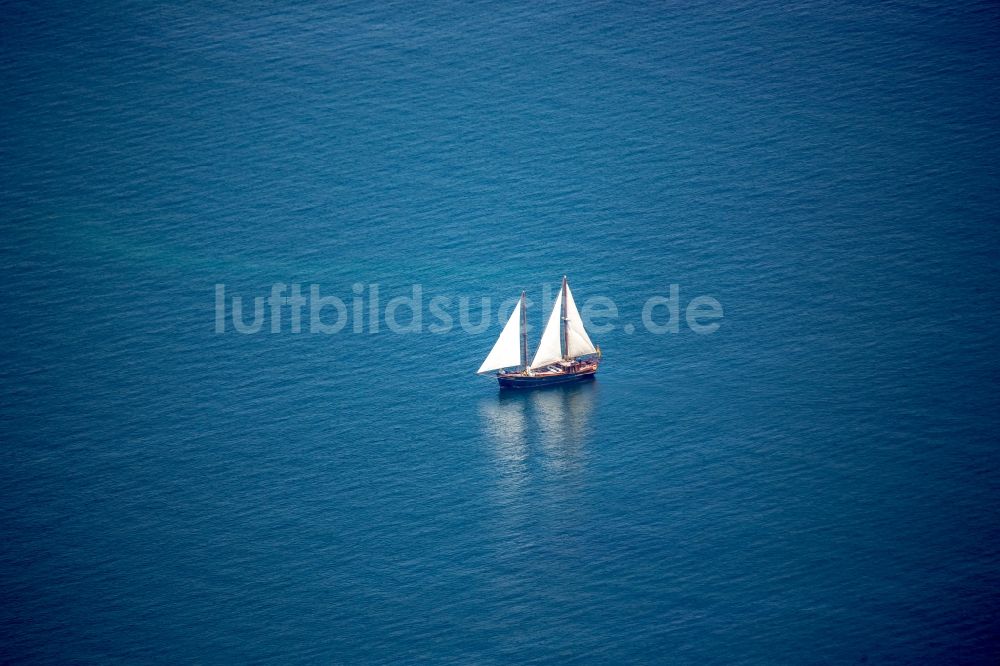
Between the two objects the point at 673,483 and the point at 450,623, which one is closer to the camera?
the point at 450,623

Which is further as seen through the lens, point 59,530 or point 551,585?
point 59,530

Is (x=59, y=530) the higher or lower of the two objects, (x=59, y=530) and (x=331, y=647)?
the higher

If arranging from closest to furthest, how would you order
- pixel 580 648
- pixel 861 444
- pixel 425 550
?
pixel 580 648 < pixel 425 550 < pixel 861 444

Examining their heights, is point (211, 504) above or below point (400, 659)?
above

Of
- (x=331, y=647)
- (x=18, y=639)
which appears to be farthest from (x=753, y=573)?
(x=18, y=639)

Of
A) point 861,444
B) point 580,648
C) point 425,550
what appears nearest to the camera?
point 580,648

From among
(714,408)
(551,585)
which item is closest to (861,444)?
(714,408)

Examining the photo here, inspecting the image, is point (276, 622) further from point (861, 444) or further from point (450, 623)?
point (861, 444)

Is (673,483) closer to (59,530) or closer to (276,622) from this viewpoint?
(276,622)
